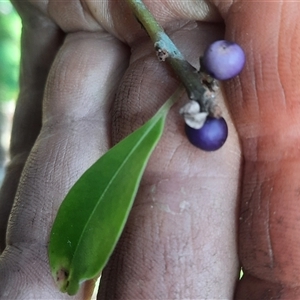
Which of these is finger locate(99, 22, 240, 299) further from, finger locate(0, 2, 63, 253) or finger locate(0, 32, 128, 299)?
finger locate(0, 2, 63, 253)

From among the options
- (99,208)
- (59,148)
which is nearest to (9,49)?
(59,148)

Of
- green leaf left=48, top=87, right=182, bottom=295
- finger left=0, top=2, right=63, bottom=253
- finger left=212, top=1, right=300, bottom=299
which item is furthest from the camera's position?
finger left=0, top=2, right=63, bottom=253

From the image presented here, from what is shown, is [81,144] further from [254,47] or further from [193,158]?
[254,47]

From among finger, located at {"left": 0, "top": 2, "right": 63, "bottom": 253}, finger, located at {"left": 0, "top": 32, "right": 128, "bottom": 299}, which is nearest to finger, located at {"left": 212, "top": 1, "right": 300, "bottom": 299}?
finger, located at {"left": 0, "top": 32, "right": 128, "bottom": 299}

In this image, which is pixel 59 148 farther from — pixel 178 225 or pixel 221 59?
pixel 221 59

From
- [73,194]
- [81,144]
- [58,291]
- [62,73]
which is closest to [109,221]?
[73,194]

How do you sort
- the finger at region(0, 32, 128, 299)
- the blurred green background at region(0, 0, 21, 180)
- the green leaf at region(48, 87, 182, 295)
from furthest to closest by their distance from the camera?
1. the blurred green background at region(0, 0, 21, 180)
2. the finger at region(0, 32, 128, 299)
3. the green leaf at region(48, 87, 182, 295)

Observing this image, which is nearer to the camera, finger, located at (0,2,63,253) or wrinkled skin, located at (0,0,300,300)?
wrinkled skin, located at (0,0,300,300)
